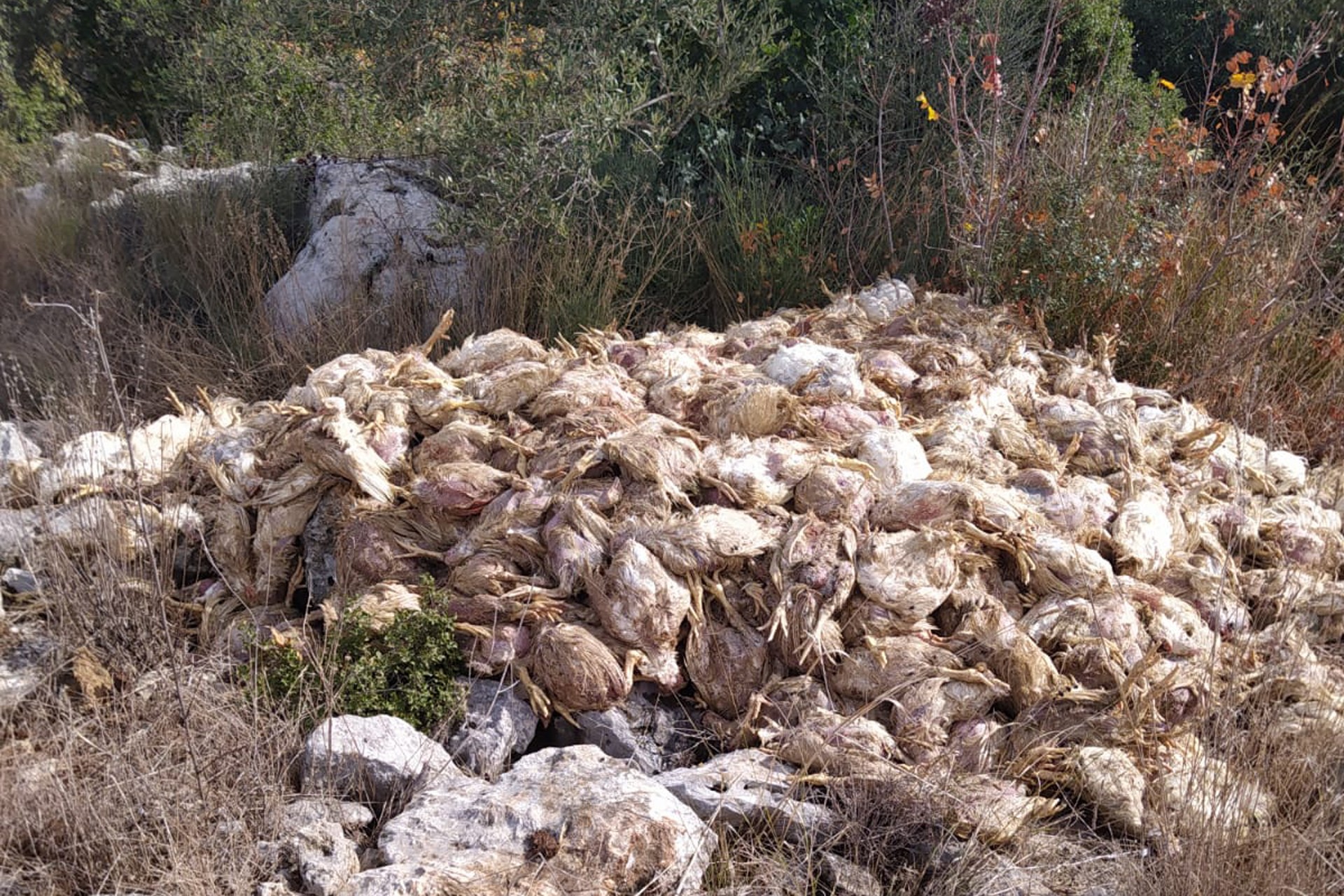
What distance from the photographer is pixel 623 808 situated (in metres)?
2.59

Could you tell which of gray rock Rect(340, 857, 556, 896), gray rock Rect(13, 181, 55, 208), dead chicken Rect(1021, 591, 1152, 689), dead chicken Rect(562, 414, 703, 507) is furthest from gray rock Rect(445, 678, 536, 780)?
gray rock Rect(13, 181, 55, 208)

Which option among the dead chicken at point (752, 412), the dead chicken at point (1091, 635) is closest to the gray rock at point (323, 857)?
the dead chicken at point (752, 412)

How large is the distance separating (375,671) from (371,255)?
3440 millimetres

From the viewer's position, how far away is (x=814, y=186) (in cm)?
636

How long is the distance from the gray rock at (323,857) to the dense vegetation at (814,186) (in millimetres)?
3143

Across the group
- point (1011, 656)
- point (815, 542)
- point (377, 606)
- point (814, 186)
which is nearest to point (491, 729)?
point (377, 606)

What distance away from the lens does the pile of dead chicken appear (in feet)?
10.00

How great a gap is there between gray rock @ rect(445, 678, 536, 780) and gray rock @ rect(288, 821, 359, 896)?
0.47 m

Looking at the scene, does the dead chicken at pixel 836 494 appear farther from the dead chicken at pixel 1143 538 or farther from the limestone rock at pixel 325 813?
the limestone rock at pixel 325 813

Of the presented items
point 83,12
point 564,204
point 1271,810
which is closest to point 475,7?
point 564,204

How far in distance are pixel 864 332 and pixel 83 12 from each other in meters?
9.46

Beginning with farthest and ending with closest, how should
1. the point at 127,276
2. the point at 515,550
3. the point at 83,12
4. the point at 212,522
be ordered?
the point at 83,12 → the point at 127,276 → the point at 212,522 → the point at 515,550

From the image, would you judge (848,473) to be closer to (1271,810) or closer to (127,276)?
(1271,810)

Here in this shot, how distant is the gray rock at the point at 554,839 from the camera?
245 cm
